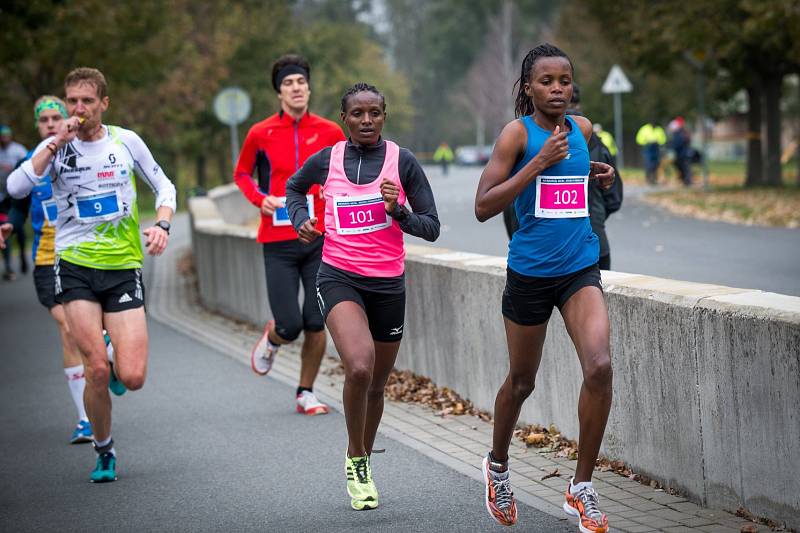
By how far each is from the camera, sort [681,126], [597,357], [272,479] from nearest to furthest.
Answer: [597,357] < [272,479] < [681,126]

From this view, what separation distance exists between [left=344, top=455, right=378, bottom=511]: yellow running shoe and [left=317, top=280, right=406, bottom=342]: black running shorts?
60 cm

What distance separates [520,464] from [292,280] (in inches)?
97.6

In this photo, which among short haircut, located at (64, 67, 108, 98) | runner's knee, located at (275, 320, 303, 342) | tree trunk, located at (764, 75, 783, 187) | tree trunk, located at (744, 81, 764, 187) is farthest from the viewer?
tree trunk, located at (744, 81, 764, 187)

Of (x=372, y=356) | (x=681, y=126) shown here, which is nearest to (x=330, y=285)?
(x=372, y=356)

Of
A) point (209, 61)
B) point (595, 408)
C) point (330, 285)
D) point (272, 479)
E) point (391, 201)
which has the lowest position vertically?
point (272, 479)

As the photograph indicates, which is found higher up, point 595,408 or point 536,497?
point 595,408

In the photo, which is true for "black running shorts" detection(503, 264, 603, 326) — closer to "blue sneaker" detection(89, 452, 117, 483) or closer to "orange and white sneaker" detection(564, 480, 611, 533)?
"orange and white sneaker" detection(564, 480, 611, 533)

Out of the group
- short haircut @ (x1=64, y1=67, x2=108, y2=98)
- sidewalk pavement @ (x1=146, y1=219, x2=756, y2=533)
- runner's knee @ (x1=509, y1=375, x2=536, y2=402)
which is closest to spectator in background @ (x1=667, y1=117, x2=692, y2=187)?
sidewalk pavement @ (x1=146, y1=219, x2=756, y2=533)

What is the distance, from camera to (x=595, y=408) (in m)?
5.38

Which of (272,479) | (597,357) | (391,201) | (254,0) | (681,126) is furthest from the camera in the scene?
(254,0)

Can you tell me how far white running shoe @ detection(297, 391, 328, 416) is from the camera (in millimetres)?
9047

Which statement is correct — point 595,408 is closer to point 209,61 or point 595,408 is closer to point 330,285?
point 330,285

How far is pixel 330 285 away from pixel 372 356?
1.35 ft

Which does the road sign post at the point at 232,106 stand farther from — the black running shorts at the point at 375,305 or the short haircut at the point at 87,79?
the black running shorts at the point at 375,305
